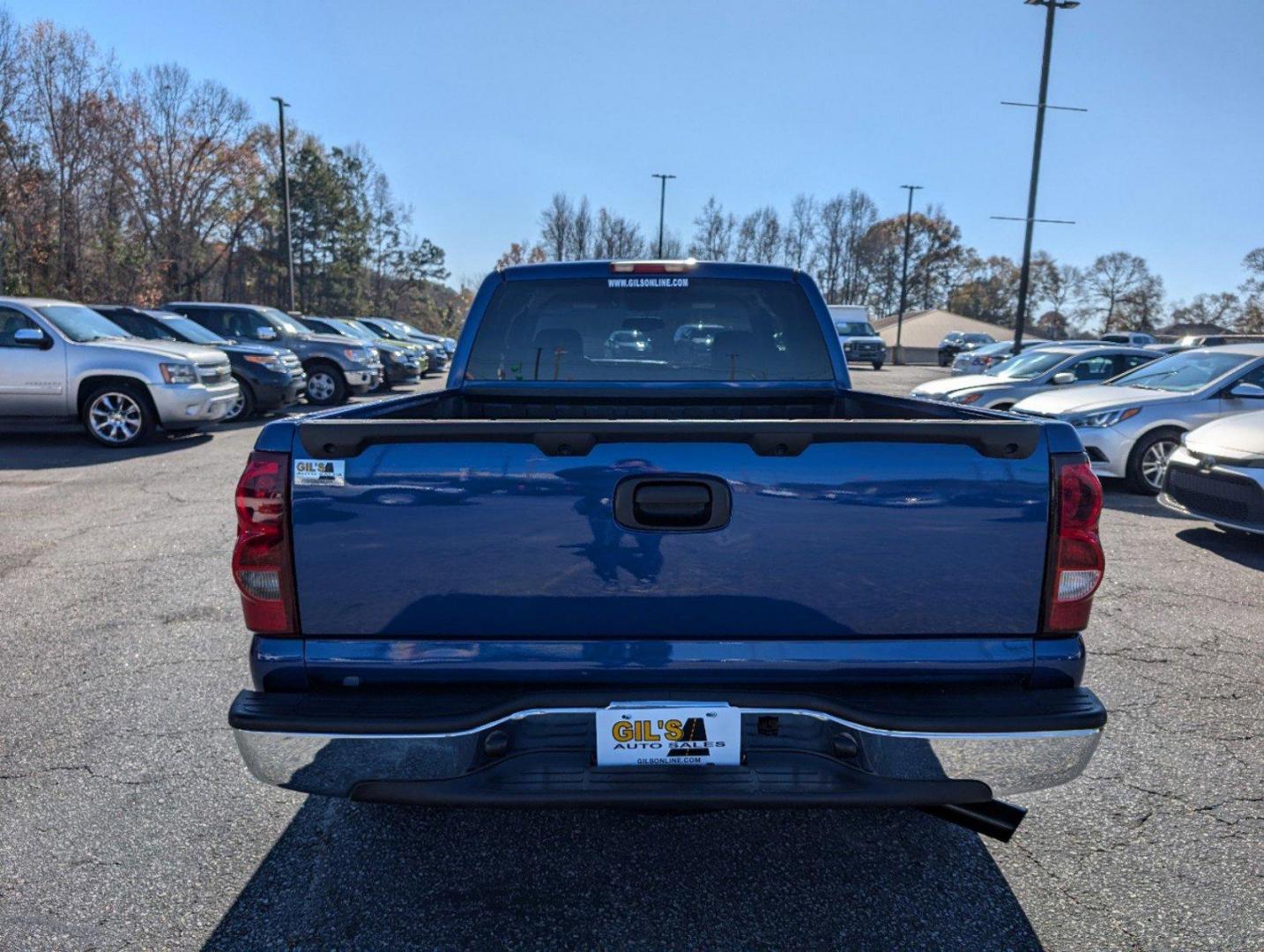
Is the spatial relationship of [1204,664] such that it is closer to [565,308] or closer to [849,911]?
[849,911]

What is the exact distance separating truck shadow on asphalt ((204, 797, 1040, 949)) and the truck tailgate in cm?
89

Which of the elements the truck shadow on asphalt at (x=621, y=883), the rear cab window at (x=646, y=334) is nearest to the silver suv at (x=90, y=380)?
the rear cab window at (x=646, y=334)

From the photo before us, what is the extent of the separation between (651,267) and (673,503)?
1.97m

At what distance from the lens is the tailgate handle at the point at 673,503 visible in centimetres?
215

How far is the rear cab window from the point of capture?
3.93 meters

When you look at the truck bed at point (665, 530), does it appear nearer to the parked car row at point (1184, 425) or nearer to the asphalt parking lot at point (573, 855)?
the asphalt parking lot at point (573, 855)

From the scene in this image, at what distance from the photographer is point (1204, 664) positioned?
14.5ft

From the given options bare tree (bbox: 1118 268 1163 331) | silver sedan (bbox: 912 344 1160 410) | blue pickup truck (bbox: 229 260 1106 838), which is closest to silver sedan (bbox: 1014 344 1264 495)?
silver sedan (bbox: 912 344 1160 410)

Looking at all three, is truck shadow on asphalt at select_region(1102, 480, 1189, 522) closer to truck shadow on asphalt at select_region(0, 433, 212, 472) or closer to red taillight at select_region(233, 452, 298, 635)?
red taillight at select_region(233, 452, 298, 635)

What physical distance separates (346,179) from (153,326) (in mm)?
54457

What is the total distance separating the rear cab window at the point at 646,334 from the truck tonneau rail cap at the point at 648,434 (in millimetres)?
1757

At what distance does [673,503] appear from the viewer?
7.13 ft

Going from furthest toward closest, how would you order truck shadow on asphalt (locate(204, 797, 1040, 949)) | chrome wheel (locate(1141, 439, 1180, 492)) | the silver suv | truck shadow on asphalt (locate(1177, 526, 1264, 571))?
the silver suv < chrome wheel (locate(1141, 439, 1180, 492)) < truck shadow on asphalt (locate(1177, 526, 1264, 571)) < truck shadow on asphalt (locate(204, 797, 1040, 949))

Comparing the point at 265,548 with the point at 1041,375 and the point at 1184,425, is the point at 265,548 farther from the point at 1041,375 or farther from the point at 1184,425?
the point at 1041,375
